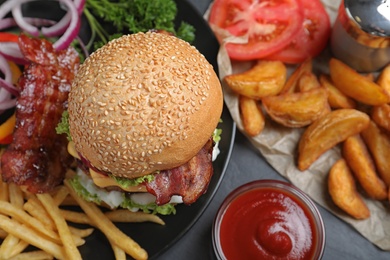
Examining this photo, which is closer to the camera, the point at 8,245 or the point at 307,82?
the point at 8,245

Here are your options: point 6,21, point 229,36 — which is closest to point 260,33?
point 229,36

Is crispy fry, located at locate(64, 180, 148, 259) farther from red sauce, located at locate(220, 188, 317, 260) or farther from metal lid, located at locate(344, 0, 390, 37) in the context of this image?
metal lid, located at locate(344, 0, 390, 37)

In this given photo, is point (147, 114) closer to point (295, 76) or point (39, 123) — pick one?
point (39, 123)

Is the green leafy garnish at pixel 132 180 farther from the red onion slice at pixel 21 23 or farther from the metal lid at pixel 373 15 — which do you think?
the metal lid at pixel 373 15

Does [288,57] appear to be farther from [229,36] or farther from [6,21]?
[6,21]

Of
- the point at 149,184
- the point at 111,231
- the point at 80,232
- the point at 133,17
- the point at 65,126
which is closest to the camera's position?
the point at 149,184

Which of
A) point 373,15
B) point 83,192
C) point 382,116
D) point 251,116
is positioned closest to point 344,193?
point 382,116

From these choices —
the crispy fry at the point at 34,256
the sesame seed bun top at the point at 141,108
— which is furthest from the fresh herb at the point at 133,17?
the crispy fry at the point at 34,256

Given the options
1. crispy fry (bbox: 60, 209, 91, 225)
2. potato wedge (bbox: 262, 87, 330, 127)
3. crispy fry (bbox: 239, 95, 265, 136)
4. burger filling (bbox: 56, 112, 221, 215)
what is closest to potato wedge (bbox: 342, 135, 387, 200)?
potato wedge (bbox: 262, 87, 330, 127)
